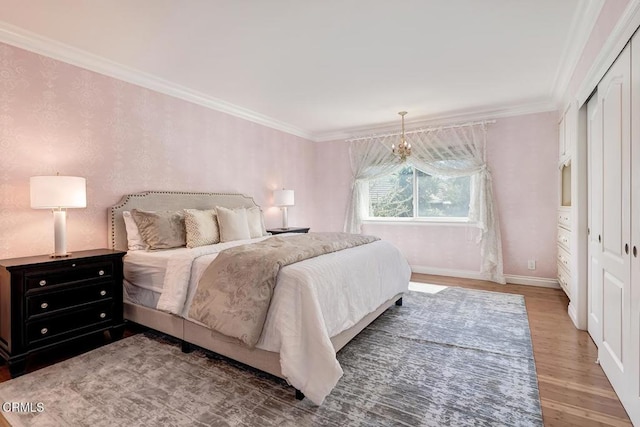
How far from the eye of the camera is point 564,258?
12.1 ft

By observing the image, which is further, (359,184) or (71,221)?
(359,184)

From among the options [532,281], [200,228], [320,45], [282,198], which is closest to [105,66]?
[200,228]

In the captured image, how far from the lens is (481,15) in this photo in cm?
234

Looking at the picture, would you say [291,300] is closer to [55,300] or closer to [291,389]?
[291,389]

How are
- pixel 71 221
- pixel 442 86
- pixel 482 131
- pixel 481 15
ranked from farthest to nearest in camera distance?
1. pixel 482 131
2. pixel 442 86
3. pixel 71 221
4. pixel 481 15

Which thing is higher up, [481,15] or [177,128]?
[481,15]

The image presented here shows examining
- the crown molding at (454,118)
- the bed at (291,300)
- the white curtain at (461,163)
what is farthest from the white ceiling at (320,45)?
the bed at (291,300)

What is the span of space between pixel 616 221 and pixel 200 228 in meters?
3.40

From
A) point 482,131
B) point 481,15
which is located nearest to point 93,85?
point 481,15

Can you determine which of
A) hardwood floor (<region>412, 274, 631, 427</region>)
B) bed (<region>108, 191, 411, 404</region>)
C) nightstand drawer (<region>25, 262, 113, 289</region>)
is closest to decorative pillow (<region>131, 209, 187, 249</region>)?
bed (<region>108, 191, 411, 404</region>)

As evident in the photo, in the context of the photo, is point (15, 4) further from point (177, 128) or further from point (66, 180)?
point (177, 128)

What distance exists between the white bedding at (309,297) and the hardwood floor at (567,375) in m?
1.22

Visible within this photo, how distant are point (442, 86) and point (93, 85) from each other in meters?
3.67

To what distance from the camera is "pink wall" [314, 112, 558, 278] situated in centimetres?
437
